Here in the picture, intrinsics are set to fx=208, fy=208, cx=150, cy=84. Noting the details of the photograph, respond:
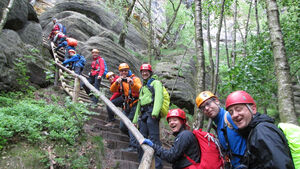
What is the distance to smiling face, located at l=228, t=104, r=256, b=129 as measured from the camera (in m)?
2.29

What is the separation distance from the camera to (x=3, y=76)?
235 inches

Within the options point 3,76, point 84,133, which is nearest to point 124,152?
point 84,133

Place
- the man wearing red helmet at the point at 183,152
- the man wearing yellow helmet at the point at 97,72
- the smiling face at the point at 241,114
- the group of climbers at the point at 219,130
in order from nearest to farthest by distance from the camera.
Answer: the group of climbers at the point at 219,130 → the smiling face at the point at 241,114 → the man wearing red helmet at the point at 183,152 → the man wearing yellow helmet at the point at 97,72

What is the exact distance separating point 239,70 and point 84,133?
483 centimetres

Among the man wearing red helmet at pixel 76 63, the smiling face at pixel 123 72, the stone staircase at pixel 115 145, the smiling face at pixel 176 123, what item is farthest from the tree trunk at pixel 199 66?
the man wearing red helmet at pixel 76 63

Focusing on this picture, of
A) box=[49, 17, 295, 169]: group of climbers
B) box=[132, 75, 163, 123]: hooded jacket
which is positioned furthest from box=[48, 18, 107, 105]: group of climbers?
box=[132, 75, 163, 123]: hooded jacket

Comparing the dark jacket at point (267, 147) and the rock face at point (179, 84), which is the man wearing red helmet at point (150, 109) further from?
the rock face at point (179, 84)

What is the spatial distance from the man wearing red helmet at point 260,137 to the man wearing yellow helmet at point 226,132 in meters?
0.18

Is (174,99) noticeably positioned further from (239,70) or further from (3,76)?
(3,76)

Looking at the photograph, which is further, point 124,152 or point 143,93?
point 124,152

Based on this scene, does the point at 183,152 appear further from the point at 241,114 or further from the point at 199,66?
the point at 199,66

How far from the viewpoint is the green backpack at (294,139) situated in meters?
1.77

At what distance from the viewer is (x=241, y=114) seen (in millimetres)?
2314

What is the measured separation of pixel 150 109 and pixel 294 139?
9.92 ft
